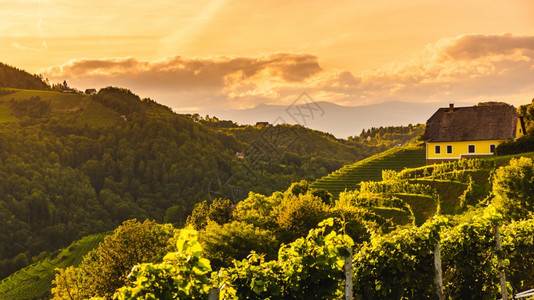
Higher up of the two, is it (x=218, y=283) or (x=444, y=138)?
(x=444, y=138)

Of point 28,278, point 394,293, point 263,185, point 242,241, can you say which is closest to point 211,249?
point 242,241

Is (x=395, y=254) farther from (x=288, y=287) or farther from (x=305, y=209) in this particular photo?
(x=305, y=209)

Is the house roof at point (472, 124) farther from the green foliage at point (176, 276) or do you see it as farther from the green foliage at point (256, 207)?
the green foliage at point (176, 276)

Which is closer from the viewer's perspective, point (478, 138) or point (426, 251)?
point (426, 251)

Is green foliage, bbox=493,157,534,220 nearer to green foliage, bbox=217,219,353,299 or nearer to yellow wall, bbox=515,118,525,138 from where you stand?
green foliage, bbox=217,219,353,299

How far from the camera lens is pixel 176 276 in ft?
25.5

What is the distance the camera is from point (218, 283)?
28.3 ft

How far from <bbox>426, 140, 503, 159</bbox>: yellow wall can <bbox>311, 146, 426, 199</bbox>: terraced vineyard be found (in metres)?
10.00

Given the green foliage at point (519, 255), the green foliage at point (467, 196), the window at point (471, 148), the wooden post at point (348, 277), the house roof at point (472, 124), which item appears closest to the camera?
the wooden post at point (348, 277)

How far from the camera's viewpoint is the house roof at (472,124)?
63.2m

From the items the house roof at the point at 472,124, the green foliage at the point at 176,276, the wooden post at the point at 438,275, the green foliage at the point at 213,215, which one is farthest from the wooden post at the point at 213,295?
the house roof at the point at 472,124

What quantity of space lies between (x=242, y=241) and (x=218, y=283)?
27.7 metres

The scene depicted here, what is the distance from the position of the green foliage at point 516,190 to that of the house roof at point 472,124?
3697 cm

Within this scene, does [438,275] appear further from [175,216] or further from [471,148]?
[175,216]
